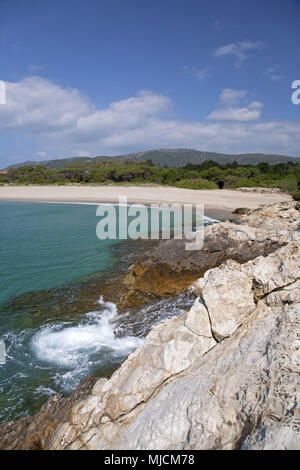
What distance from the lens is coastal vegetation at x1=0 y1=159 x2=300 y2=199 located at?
43.2 m

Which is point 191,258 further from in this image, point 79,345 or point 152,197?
point 152,197

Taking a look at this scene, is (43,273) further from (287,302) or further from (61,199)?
(61,199)

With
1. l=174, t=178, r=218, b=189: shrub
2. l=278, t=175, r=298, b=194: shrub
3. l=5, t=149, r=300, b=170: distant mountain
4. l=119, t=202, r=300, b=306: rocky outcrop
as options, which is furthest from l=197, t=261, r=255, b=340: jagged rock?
l=5, t=149, r=300, b=170: distant mountain

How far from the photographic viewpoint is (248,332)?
3061mm

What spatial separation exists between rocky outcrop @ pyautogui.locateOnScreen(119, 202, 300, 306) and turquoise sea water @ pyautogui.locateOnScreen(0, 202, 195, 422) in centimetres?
64

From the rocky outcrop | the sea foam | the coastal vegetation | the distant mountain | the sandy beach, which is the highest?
the distant mountain

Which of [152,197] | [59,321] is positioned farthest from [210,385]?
[152,197]

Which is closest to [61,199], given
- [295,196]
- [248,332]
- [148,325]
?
[295,196]

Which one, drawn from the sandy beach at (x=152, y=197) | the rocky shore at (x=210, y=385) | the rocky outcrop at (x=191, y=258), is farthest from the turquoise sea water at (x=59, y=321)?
the sandy beach at (x=152, y=197)

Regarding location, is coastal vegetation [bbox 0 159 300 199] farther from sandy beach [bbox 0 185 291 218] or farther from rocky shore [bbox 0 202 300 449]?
rocky shore [bbox 0 202 300 449]

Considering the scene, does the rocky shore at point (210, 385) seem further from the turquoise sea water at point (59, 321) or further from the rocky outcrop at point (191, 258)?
the rocky outcrop at point (191, 258)

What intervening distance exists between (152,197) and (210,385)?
32916 mm

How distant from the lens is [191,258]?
8.66m

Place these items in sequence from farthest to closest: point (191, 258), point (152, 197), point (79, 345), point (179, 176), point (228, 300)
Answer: point (179, 176)
point (152, 197)
point (191, 258)
point (79, 345)
point (228, 300)
